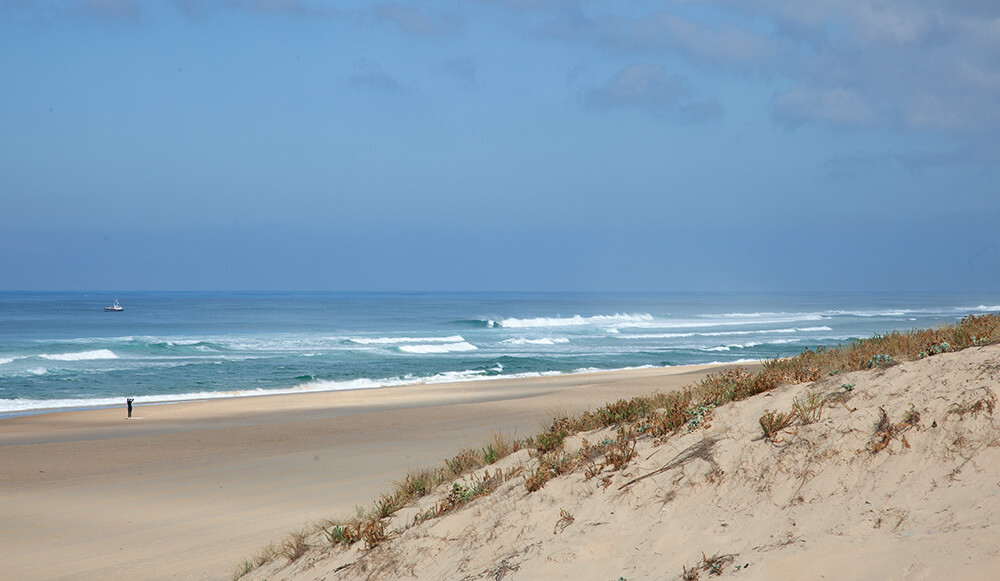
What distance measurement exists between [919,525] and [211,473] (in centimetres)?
1036

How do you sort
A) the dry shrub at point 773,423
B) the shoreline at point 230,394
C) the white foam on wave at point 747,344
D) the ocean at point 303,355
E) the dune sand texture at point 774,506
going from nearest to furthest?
the dune sand texture at point 774,506 < the dry shrub at point 773,423 < the shoreline at point 230,394 < the ocean at point 303,355 < the white foam on wave at point 747,344

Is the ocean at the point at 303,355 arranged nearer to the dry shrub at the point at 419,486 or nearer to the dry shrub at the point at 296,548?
the dry shrub at the point at 419,486

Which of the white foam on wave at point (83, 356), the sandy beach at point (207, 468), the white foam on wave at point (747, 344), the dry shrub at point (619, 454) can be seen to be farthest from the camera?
the white foam on wave at point (747, 344)

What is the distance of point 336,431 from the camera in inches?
630

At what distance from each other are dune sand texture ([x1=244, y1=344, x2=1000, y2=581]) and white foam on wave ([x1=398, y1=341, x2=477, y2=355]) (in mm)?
35984

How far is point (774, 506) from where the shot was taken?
457cm

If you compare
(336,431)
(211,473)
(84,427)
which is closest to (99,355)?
(84,427)

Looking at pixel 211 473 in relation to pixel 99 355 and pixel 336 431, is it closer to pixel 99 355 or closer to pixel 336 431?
pixel 336 431

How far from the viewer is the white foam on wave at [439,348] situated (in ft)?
140

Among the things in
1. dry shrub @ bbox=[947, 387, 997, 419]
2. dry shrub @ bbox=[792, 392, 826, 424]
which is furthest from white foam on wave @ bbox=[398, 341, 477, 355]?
dry shrub @ bbox=[947, 387, 997, 419]

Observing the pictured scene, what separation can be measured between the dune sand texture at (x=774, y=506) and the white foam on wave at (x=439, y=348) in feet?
118

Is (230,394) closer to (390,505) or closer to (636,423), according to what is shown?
(390,505)

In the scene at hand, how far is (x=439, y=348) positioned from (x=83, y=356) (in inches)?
725

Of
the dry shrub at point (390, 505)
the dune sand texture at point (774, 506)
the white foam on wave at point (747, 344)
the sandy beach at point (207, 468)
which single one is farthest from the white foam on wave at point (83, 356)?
the dune sand texture at point (774, 506)
